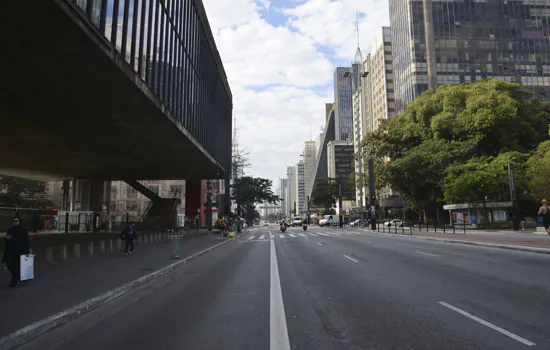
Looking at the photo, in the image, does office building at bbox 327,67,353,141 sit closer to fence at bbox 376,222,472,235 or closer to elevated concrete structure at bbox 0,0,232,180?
fence at bbox 376,222,472,235

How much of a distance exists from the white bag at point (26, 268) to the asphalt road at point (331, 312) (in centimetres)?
267

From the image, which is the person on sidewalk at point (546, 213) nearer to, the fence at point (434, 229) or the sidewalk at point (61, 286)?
the fence at point (434, 229)

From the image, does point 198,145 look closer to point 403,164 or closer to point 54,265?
point 54,265

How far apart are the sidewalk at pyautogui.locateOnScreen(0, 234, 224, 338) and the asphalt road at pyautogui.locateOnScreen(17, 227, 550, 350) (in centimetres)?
64

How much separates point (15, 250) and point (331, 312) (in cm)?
771

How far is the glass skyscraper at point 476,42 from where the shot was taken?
253ft

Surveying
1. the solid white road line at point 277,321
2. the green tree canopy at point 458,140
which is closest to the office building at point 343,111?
the green tree canopy at point 458,140

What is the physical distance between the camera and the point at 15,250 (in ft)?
30.2

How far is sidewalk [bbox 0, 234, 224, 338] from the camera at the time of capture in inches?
259

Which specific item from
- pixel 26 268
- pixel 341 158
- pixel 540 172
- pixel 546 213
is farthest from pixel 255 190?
pixel 341 158

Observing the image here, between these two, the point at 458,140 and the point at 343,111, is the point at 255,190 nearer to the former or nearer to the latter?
the point at 458,140

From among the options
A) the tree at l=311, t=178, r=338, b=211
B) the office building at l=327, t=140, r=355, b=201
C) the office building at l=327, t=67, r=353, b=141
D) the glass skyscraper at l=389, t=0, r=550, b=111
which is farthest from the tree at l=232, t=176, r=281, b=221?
the office building at l=327, t=67, r=353, b=141

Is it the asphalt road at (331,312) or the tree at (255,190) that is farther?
the tree at (255,190)

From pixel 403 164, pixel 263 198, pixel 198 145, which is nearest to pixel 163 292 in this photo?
pixel 198 145
